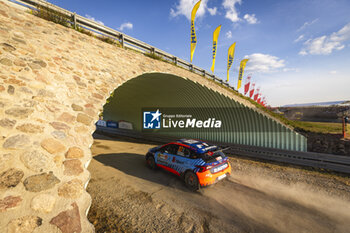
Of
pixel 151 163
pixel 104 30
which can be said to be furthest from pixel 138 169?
pixel 104 30

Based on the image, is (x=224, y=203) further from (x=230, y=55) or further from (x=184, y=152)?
(x=230, y=55)

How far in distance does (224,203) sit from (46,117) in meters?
5.59

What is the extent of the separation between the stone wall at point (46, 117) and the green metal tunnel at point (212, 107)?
15.3ft

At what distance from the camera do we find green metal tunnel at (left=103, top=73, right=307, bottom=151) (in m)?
9.39

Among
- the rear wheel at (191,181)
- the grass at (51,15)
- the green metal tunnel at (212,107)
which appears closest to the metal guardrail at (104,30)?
the grass at (51,15)

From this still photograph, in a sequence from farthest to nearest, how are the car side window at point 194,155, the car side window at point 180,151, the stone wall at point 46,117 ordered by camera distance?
1. the car side window at point 180,151
2. the car side window at point 194,155
3. the stone wall at point 46,117

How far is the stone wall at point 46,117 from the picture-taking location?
233 cm

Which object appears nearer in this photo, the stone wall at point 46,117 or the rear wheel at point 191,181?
the stone wall at point 46,117

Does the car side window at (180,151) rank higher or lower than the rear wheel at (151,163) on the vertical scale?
higher

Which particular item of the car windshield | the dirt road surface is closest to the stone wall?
the dirt road surface

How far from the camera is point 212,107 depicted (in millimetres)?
12242

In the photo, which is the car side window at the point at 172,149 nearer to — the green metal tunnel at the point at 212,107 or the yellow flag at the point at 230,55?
the green metal tunnel at the point at 212,107

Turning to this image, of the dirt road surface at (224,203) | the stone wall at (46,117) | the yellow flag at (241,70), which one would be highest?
the yellow flag at (241,70)

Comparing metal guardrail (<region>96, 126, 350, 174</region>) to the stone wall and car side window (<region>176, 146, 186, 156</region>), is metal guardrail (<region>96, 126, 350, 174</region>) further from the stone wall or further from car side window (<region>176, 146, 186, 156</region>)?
the stone wall
